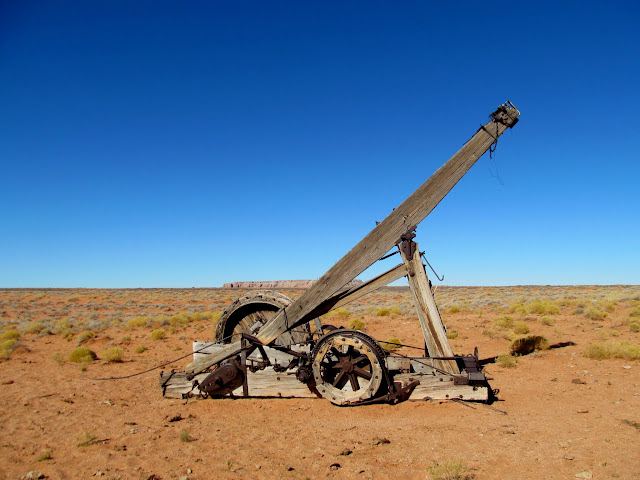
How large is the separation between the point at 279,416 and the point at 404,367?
2.16 m

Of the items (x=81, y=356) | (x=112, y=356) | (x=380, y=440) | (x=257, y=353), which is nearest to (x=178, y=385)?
(x=257, y=353)

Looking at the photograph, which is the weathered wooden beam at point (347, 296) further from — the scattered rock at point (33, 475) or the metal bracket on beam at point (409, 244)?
the scattered rock at point (33, 475)

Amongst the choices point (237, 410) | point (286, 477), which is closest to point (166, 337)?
point (237, 410)

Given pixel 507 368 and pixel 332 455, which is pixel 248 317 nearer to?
pixel 332 455

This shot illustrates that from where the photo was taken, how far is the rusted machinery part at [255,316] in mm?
8133

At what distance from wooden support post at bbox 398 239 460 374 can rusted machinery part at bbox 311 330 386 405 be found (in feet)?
3.15

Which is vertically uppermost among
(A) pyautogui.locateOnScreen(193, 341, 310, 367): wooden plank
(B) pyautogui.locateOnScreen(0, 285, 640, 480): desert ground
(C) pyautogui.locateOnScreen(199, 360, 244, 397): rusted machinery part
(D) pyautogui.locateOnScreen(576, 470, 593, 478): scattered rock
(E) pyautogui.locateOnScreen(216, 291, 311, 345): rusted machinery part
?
(E) pyautogui.locateOnScreen(216, 291, 311, 345): rusted machinery part

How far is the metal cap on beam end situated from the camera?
617 centimetres

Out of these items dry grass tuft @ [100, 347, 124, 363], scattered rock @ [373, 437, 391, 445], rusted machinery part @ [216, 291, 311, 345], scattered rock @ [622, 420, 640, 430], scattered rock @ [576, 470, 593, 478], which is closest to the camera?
scattered rock @ [576, 470, 593, 478]

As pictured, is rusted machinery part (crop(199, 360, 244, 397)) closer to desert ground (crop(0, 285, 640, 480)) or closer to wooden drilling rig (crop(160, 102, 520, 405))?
wooden drilling rig (crop(160, 102, 520, 405))

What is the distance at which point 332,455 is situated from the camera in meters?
4.48

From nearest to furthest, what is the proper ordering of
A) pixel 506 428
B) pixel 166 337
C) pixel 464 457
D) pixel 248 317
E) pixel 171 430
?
1. pixel 464 457
2. pixel 506 428
3. pixel 171 430
4. pixel 248 317
5. pixel 166 337

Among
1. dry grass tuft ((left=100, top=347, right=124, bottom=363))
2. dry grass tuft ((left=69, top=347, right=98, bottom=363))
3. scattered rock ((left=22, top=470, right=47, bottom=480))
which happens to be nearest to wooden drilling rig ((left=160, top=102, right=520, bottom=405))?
scattered rock ((left=22, top=470, right=47, bottom=480))

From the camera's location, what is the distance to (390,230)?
21.1 ft
